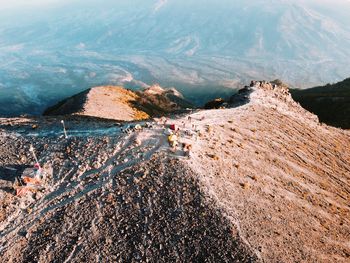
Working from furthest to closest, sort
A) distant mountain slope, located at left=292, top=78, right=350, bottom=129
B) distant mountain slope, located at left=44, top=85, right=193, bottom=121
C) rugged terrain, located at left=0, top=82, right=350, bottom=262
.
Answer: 1. distant mountain slope, located at left=292, top=78, right=350, bottom=129
2. distant mountain slope, located at left=44, top=85, right=193, bottom=121
3. rugged terrain, located at left=0, top=82, right=350, bottom=262

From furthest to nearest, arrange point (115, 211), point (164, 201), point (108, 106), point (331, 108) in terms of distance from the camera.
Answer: point (331, 108), point (108, 106), point (164, 201), point (115, 211)

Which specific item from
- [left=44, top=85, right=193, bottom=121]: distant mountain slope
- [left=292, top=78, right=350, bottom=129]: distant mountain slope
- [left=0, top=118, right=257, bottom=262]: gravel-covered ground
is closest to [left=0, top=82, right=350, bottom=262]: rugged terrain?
[left=0, top=118, right=257, bottom=262]: gravel-covered ground

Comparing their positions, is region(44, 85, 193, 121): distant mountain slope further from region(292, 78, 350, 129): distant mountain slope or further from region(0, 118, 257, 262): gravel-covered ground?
region(292, 78, 350, 129): distant mountain slope

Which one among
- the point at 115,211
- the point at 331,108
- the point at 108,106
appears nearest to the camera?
the point at 115,211

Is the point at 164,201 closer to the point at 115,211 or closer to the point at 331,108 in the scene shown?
the point at 115,211

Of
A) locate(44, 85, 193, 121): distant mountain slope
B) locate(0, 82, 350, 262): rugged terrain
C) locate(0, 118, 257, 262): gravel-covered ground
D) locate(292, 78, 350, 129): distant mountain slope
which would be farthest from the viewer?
locate(292, 78, 350, 129): distant mountain slope

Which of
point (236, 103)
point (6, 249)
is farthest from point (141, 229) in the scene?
point (236, 103)

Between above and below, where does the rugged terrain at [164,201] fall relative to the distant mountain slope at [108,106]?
above

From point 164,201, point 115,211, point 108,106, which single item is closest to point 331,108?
point 108,106

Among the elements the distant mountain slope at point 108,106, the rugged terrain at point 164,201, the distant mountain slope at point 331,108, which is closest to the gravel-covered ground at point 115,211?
the rugged terrain at point 164,201

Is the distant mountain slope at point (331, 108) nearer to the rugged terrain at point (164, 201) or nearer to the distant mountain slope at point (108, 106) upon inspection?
the distant mountain slope at point (108, 106)
